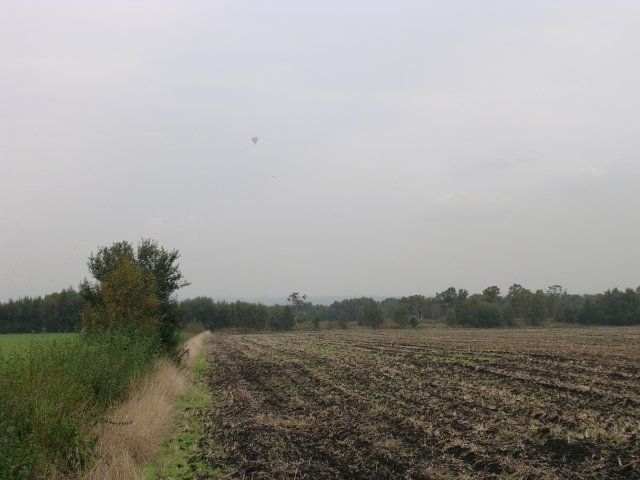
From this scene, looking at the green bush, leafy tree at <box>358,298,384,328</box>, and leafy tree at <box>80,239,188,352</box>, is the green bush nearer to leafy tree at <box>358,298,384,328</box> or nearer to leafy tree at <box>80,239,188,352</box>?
leafy tree at <box>80,239,188,352</box>

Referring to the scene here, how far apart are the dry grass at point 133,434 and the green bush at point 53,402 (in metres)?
0.26

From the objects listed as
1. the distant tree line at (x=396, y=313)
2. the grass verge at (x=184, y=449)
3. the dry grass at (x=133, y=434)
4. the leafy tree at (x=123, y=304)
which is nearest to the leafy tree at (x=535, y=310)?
the distant tree line at (x=396, y=313)

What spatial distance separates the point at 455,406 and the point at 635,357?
46.6ft

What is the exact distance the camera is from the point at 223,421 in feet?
36.5

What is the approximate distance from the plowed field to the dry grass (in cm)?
98

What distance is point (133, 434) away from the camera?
26.9ft

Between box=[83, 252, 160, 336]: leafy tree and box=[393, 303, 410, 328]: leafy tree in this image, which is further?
box=[393, 303, 410, 328]: leafy tree

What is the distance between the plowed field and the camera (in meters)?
7.22

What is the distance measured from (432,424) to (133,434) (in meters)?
5.46

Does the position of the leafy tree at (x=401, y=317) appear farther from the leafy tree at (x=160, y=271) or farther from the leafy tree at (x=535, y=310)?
the leafy tree at (x=160, y=271)

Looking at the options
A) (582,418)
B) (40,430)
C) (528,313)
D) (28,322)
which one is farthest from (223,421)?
(528,313)

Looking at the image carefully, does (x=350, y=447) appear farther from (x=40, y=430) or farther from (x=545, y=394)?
(x=545, y=394)

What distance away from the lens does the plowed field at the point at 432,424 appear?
722cm

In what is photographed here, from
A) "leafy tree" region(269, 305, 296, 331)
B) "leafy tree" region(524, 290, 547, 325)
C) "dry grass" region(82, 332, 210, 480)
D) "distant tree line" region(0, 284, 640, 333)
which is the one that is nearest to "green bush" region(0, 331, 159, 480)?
"dry grass" region(82, 332, 210, 480)
